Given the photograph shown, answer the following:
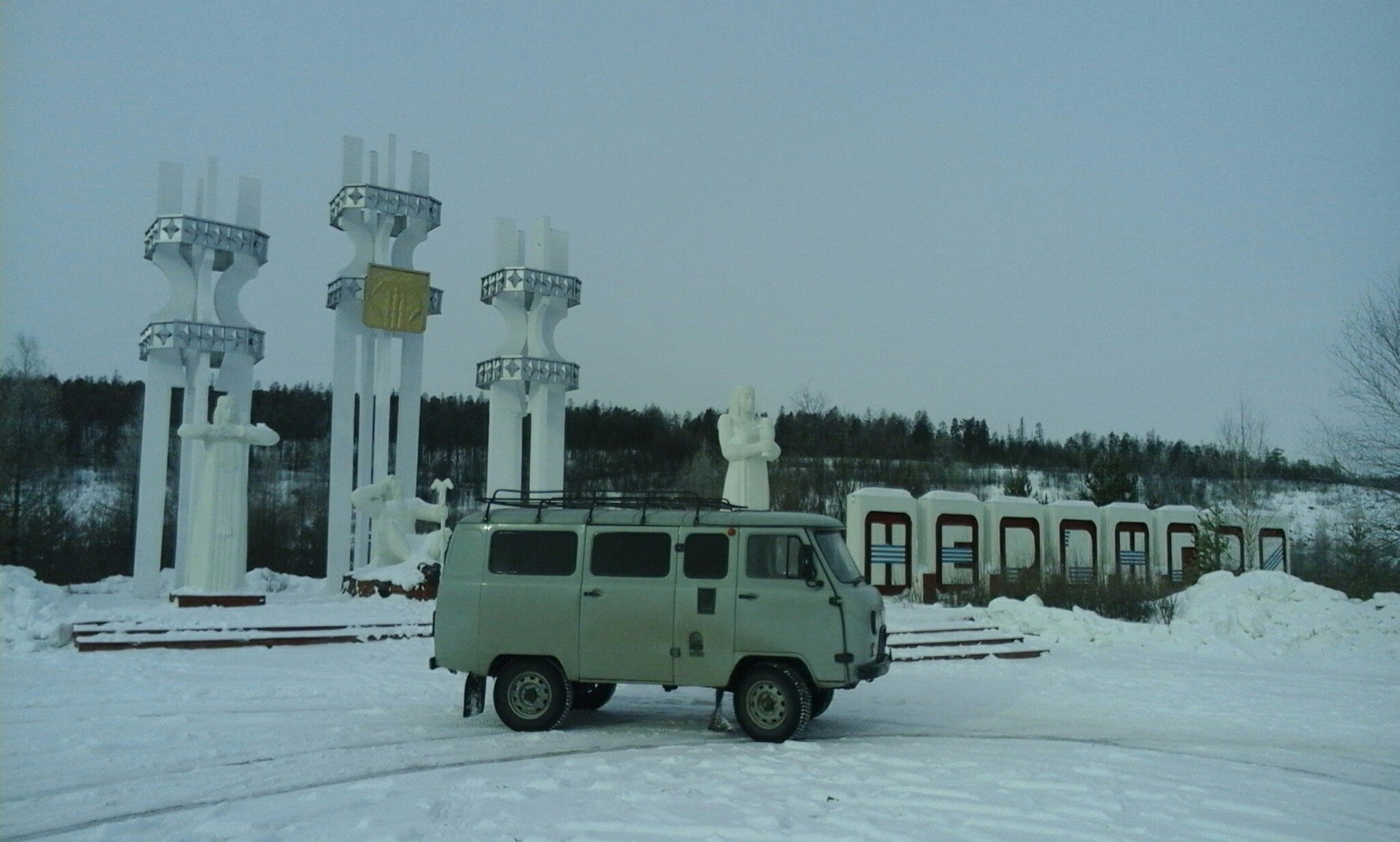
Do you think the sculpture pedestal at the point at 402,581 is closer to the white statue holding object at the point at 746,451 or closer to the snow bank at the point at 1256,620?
the white statue holding object at the point at 746,451

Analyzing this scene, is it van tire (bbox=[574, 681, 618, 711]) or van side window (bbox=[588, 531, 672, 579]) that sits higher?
van side window (bbox=[588, 531, 672, 579])

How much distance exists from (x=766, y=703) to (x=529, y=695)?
256cm

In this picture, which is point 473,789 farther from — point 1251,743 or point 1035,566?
point 1035,566

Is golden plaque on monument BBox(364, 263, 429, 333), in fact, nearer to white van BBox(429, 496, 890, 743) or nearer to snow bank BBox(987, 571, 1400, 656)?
snow bank BBox(987, 571, 1400, 656)

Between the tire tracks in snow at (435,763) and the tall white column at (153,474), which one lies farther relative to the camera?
the tall white column at (153,474)

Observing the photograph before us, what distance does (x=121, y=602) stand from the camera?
26.4 m

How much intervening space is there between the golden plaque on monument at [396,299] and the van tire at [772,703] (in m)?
24.5

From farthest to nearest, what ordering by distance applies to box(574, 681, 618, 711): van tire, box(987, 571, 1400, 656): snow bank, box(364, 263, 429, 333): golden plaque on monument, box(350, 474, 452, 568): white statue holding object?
box(364, 263, 429, 333): golden plaque on monument → box(350, 474, 452, 568): white statue holding object → box(987, 571, 1400, 656): snow bank → box(574, 681, 618, 711): van tire

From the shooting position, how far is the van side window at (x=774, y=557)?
10.7 m

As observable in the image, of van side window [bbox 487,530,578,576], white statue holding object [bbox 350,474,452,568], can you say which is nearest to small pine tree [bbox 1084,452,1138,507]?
white statue holding object [bbox 350,474,452,568]

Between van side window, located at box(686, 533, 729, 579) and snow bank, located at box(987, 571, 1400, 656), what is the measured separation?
44.0ft

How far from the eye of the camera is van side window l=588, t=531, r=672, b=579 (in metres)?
11.0

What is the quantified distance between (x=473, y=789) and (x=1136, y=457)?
106219 millimetres

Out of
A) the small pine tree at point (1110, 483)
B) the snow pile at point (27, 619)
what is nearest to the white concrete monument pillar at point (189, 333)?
the snow pile at point (27, 619)
